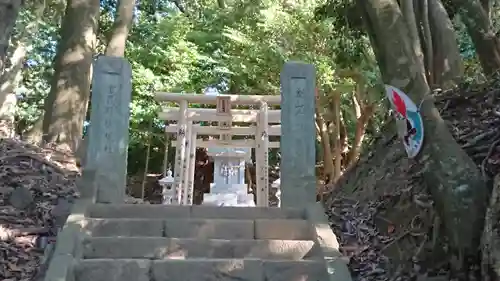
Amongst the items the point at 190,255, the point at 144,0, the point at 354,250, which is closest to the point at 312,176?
the point at 354,250

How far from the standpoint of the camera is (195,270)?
3416 mm

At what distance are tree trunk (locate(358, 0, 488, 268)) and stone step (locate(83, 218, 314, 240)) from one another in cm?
108

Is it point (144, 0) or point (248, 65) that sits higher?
point (144, 0)

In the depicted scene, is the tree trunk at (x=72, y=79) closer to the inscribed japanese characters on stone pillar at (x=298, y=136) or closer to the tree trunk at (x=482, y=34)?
the inscribed japanese characters on stone pillar at (x=298, y=136)

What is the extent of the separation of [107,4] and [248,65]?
10.7ft

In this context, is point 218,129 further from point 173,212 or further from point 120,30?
point 173,212

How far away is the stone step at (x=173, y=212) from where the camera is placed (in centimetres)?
414

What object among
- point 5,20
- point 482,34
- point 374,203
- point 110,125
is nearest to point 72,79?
point 110,125

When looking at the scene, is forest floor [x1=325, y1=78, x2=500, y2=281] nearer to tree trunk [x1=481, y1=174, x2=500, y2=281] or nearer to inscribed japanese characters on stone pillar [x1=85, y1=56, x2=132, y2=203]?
Result: tree trunk [x1=481, y1=174, x2=500, y2=281]

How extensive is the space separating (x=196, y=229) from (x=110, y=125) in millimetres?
1331

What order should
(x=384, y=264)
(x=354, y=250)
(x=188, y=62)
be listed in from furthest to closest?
1. (x=188, y=62)
2. (x=354, y=250)
3. (x=384, y=264)

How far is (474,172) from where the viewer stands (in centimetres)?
307

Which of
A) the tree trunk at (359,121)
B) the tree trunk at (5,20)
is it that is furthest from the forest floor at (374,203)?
the tree trunk at (359,121)

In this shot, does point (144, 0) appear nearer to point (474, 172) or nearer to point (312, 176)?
point (312, 176)
